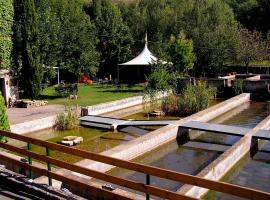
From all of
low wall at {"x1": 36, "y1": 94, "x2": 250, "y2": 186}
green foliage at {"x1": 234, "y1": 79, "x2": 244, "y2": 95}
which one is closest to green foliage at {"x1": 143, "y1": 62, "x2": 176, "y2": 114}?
low wall at {"x1": 36, "y1": 94, "x2": 250, "y2": 186}

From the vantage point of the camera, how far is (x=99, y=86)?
34750 mm

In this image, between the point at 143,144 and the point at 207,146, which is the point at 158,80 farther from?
the point at 143,144

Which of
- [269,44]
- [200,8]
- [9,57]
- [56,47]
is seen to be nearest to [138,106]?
[56,47]

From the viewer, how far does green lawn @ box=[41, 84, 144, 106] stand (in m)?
25.0

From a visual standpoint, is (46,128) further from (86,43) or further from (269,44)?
(269,44)

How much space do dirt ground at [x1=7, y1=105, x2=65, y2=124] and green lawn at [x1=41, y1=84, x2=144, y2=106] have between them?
1.98m

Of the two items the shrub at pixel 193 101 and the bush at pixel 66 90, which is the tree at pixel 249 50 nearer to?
the shrub at pixel 193 101

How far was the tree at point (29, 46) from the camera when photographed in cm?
2539

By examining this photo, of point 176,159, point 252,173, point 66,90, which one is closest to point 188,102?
point 176,159

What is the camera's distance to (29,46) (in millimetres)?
25531

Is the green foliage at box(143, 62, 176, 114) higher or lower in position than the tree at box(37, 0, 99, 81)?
lower

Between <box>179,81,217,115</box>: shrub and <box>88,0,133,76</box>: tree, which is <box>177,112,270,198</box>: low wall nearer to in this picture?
<box>179,81,217,115</box>: shrub

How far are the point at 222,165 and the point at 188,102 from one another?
33.7ft

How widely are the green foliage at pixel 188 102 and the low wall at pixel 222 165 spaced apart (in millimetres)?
6632
